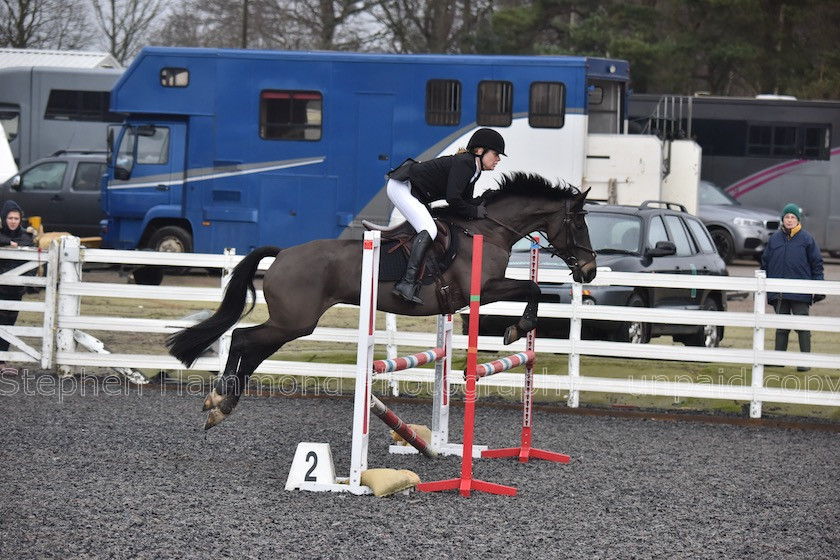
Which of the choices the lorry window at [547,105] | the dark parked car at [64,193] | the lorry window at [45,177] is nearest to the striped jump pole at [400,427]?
the lorry window at [547,105]

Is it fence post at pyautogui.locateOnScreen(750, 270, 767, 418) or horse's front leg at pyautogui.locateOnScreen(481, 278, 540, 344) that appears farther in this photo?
fence post at pyautogui.locateOnScreen(750, 270, 767, 418)

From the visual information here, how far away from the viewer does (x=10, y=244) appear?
38.7 ft

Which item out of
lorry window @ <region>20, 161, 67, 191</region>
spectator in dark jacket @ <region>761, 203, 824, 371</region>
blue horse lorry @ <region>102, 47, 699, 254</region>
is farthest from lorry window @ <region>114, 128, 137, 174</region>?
spectator in dark jacket @ <region>761, 203, 824, 371</region>

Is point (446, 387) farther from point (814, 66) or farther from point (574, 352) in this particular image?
point (814, 66)

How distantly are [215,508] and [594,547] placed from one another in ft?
7.02

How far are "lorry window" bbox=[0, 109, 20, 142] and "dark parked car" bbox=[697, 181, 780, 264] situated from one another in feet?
53.7

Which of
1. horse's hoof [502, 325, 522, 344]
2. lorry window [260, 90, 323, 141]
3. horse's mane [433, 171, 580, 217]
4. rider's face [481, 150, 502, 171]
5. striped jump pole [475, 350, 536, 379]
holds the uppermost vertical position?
lorry window [260, 90, 323, 141]

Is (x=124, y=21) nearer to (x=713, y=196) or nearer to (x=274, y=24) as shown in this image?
(x=274, y=24)

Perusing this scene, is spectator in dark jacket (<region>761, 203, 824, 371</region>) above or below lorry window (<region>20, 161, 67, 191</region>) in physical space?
below

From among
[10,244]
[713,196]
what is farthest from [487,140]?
[713,196]

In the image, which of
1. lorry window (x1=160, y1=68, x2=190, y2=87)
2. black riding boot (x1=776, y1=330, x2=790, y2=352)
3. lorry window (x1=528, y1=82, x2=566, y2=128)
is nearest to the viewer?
black riding boot (x1=776, y1=330, x2=790, y2=352)

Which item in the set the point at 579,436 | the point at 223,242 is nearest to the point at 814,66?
the point at 223,242

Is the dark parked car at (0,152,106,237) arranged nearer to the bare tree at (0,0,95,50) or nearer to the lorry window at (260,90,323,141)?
the lorry window at (260,90,323,141)

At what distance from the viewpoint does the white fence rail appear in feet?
33.9
